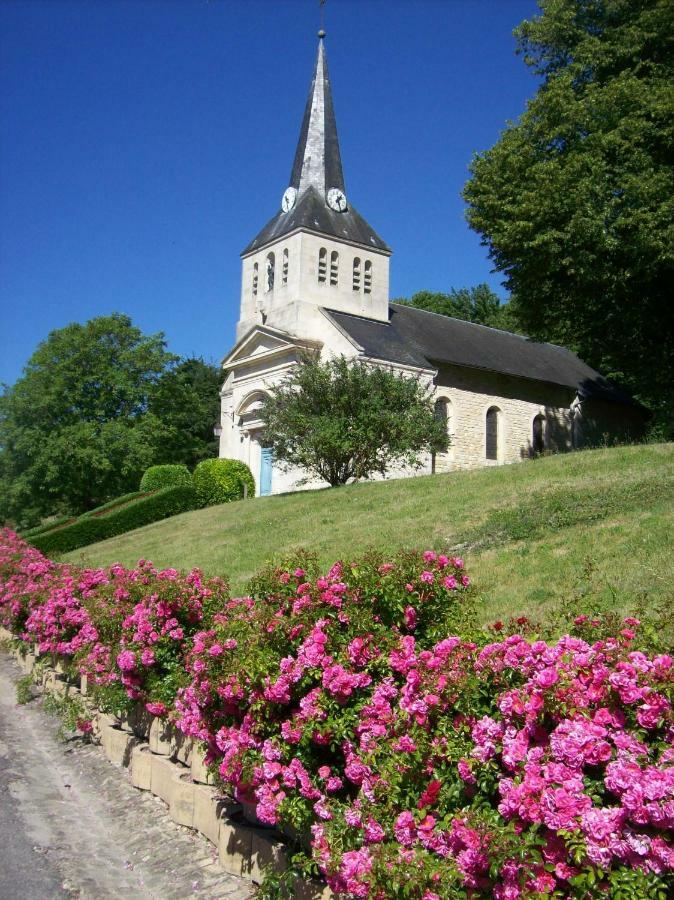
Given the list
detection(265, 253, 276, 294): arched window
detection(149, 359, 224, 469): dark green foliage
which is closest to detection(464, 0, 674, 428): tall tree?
detection(265, 253, 276, 294): arched window

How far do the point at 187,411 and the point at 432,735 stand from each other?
43.0m

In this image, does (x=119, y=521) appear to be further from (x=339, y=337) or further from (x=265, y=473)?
(x=339, y=337)

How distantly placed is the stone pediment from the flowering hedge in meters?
22.0

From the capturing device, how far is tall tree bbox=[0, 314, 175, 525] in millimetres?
36281

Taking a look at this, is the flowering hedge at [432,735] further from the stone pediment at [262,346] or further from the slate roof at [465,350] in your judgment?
the stone pediment at [262,346]

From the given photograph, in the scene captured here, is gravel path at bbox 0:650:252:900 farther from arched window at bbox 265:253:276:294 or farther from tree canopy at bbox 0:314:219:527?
tree canopy at bbox 0:314:219:527

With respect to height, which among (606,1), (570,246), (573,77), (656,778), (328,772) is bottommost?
(328,772)

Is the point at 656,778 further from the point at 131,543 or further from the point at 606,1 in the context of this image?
the point at 606,1

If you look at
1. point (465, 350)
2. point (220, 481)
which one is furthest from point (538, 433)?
point (220, 481)

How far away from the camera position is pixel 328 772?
3.69 m

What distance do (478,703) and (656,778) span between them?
97 cm

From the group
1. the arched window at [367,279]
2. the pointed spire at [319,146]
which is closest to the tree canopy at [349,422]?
the arched window at [367,279]

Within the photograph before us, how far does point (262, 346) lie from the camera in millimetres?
29156

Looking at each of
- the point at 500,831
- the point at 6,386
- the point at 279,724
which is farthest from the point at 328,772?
the point at 6,386
